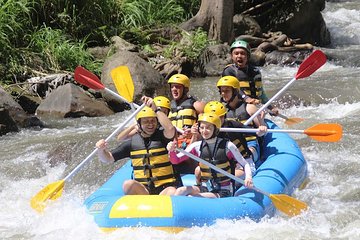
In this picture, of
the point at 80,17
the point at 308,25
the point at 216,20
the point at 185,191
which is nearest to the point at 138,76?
the point at 80,17

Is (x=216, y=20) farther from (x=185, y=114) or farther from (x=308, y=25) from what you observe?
(x=185, y=114)

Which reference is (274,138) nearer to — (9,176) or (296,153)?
(296,153)

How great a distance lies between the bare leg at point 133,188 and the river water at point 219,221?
33 centimetres

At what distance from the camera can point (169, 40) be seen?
11.8 metres

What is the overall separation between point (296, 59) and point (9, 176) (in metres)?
7.07

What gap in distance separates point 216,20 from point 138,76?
10.9 feet

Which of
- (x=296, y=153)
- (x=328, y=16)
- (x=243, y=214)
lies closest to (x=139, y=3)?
(x=328, y=16)

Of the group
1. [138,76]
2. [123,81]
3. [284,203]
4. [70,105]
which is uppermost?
[123,81]

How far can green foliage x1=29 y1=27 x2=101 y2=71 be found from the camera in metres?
10.1

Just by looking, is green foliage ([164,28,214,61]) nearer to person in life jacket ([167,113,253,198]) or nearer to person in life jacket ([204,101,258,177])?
person in life jacket ([204,101,258,177])

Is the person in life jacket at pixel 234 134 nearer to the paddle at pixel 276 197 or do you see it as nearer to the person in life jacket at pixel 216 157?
the person in life jacket at pixel 216 157

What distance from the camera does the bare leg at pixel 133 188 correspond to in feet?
15.0

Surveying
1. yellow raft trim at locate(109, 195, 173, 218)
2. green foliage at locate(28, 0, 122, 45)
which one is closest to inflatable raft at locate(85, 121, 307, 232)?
yellow raft trim at locate(109, 195, 173, 218)

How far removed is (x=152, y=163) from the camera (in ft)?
15.3
